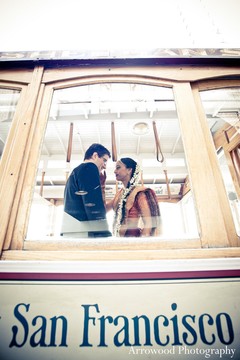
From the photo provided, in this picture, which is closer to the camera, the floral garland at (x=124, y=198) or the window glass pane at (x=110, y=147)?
the window glass pane at (x=110, y=147)

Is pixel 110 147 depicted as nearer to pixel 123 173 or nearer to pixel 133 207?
pixel 123 173

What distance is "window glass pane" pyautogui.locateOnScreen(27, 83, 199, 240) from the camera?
1.38m

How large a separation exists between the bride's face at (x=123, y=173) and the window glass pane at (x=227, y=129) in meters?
0.98

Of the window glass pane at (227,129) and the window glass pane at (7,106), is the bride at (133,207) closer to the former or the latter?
the window glass pane at (227,129)

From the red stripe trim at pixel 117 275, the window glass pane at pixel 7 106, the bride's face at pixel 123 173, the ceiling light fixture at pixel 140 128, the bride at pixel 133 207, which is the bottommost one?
the red stripe trim at pixel 117 275

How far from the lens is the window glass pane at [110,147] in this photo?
138cm

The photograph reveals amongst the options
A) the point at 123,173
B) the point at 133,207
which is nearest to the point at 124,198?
the point at 133,207

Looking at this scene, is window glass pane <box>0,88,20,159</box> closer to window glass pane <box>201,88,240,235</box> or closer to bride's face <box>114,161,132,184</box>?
bride's face <box>114,161,132,184</box>

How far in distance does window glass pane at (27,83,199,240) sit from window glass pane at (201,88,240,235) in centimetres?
30

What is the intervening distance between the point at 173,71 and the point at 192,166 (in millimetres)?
827

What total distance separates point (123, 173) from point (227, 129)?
4.01 ft

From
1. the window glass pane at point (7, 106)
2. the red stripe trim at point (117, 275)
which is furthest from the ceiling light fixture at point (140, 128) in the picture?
the red stripe trim at point (117, 275)

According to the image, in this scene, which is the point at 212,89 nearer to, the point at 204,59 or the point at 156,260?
the point at 204,59

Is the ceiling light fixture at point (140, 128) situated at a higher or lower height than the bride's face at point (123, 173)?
higher
